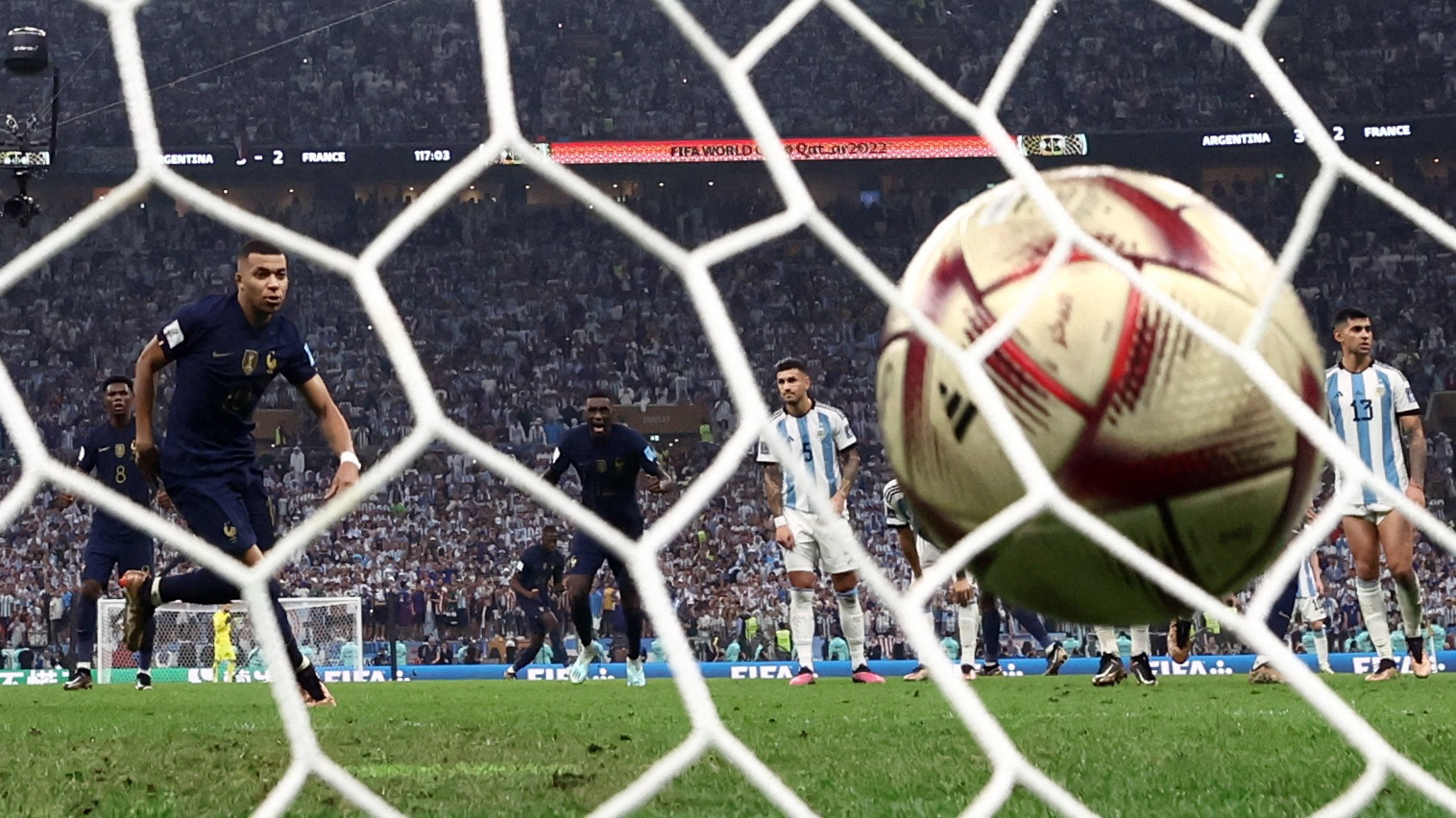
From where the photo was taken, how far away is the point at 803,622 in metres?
8.17

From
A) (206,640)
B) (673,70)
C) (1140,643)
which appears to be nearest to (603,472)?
(1140,643)

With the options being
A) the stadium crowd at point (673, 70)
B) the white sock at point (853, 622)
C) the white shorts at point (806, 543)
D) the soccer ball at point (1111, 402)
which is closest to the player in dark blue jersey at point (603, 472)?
the white shorts at point (806, 543)

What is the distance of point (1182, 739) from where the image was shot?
3.58 metres

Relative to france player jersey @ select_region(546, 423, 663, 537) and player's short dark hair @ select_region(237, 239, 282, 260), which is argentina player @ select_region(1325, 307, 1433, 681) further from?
player's short dark hair @ select_region(237, 239, 282, 260)

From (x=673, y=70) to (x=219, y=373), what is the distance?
2003 cm

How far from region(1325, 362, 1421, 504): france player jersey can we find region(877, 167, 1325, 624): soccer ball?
4733 mm

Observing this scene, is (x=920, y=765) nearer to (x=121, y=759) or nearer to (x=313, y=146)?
(x=121, y=759)

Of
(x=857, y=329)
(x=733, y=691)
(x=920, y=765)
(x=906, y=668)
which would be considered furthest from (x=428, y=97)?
(x=920, y=765)

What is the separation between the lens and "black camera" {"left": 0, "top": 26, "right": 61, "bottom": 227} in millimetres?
7538

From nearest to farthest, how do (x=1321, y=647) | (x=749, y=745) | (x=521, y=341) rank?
(x=749, y=745)
(x=1321, y=647)
(x=521, y=341)

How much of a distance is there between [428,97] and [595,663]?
13201 millimetres

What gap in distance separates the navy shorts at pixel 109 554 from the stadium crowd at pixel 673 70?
16.0 metres

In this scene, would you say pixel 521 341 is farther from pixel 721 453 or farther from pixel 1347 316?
pixel 721 453

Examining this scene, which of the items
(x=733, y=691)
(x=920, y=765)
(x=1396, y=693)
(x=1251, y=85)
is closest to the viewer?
(x=920, y=765)
